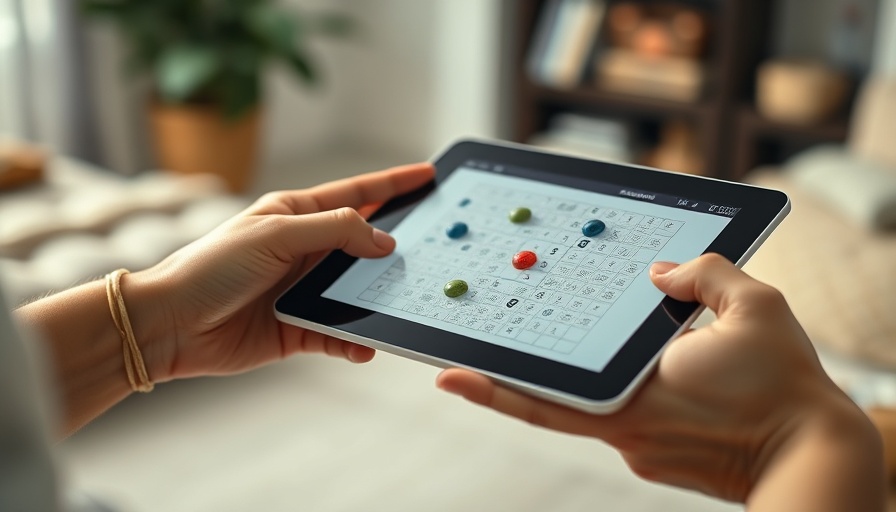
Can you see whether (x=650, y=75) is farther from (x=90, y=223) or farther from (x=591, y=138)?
(x=90, y=223)

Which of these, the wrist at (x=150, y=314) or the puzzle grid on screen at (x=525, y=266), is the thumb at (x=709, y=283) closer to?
the puzzle grid on screen at (x=525, y=266)

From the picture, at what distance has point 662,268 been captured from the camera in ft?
2.74

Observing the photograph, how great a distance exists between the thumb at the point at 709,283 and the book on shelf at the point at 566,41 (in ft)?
9.27

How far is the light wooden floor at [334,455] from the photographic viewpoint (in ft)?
6.36

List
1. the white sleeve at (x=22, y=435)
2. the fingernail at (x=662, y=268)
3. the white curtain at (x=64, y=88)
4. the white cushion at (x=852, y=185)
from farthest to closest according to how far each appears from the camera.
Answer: the white curtain at (x=64, y=88) < the white cushion at (x=852, y=185) < the fingernail at (x=662, y=268) < the white sleeve at (x=22, y=435)

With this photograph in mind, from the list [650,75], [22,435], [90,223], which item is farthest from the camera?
[650,75]

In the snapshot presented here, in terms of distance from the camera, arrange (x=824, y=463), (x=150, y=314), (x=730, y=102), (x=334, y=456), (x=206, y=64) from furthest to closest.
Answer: (x=730, y=102)
(x=206, y=64)
(x=334, y=456)
(x=150, y=314)
(x=824, y=463)

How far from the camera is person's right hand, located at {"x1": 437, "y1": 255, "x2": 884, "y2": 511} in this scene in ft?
2.36

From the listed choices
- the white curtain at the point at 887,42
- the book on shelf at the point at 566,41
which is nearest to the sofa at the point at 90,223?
the book on shelf at the point at 566,41

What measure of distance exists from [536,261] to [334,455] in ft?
4.15

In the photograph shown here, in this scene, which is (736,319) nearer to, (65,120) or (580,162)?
(580,162)

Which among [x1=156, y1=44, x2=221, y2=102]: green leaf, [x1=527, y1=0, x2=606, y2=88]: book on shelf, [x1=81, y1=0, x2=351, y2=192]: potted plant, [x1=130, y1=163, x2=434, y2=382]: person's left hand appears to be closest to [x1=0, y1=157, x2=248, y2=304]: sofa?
[x1=156, y1=44, x2=221, y2=102]: green leaf

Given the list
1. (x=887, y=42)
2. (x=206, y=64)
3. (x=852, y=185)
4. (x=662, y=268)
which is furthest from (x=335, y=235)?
(x=887, y=42)

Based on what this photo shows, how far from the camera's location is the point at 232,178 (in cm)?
353
